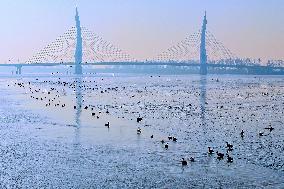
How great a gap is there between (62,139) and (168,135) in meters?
6.73

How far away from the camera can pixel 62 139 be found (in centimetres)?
2930

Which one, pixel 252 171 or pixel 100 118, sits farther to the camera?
pixel 100 118

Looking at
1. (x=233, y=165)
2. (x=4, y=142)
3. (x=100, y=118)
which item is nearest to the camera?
(x=233, y=165)

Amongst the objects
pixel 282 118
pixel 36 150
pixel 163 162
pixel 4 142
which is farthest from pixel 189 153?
pixel 282 118

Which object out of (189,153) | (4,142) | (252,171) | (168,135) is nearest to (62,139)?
(4,142)

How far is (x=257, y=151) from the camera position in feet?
81.7

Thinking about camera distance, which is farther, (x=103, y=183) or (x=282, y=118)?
(x=282, y=118)

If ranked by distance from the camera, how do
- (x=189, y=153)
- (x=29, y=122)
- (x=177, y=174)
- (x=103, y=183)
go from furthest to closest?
(x=29, y=122) → (x=189, y=153) → (x=177, y=174) → (x=103, y=183)

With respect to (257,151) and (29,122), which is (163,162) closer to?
(257,151)

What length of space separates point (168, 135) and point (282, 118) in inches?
531

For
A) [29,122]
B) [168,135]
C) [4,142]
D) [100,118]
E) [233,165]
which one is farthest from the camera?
[100,118]

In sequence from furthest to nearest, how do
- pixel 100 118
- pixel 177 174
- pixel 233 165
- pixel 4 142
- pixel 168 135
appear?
pixel 100 118 → pixel 168 135 → pixel 4 142 → pixel 233 165 → pixel 177 174

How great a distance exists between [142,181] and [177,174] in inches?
73.7

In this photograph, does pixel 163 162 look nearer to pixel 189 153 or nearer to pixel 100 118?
pixel 189 153
